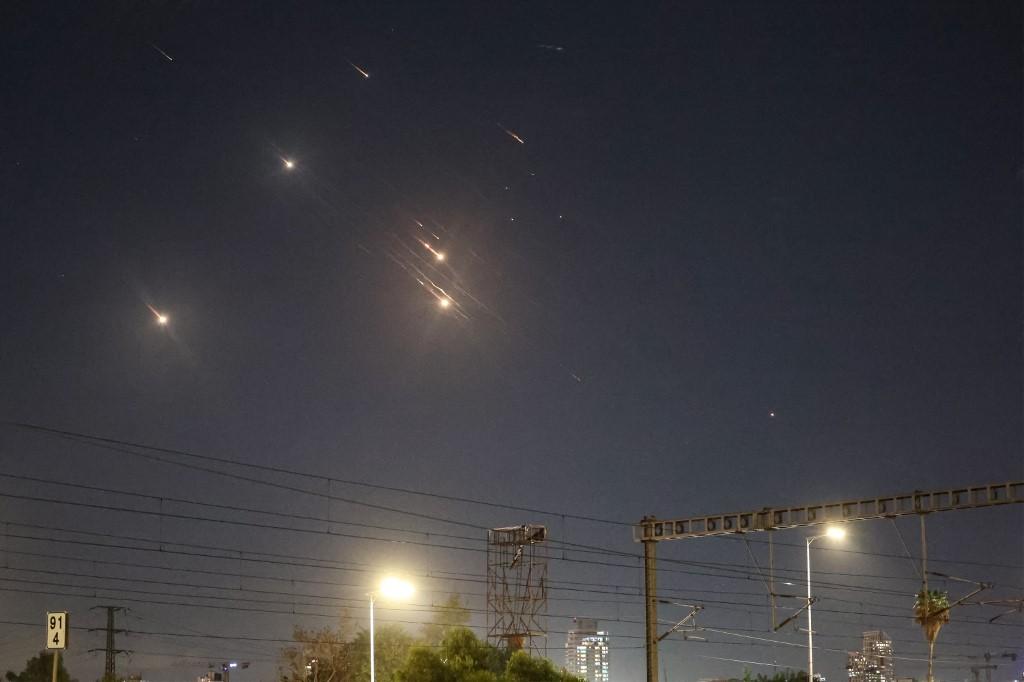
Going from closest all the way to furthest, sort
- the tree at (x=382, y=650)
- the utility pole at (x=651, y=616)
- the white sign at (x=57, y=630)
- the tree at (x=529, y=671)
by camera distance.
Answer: the white sign at (x=57, y=630)
the utility pole at (x=651, y=616)
the tree at (x=529, y=671)
the tree at (x=382, y=650)

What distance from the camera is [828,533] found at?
46.5 meters

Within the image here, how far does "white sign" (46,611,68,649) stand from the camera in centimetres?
3067

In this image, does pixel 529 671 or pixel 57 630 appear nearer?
pixel 57 630

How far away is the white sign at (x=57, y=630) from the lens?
3067 centimetres

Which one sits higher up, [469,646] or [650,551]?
[650,551]

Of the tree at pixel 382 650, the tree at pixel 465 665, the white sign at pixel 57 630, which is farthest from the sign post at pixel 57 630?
the tree at pixel 382 650

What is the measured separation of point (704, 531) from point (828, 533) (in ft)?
19.1

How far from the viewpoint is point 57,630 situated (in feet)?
101

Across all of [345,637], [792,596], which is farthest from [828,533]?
[345,637]

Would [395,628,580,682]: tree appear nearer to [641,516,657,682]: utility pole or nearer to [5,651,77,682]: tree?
[641,516,657,682]: utility pole

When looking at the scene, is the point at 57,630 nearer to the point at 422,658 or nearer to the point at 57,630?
the point at 57,630

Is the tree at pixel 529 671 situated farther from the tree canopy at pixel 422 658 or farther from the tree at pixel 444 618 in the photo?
the tree at pixel 444 618

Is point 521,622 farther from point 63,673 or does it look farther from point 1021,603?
point 63,673

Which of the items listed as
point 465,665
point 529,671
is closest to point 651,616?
point 529,671
